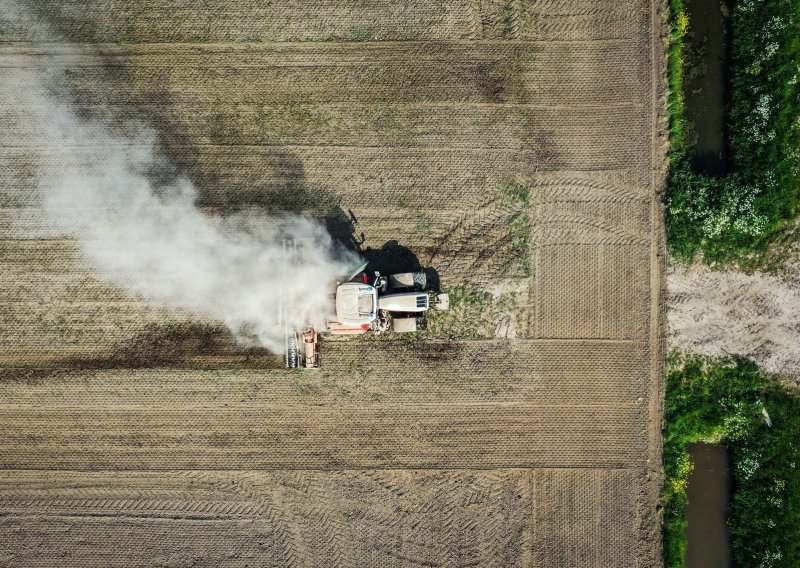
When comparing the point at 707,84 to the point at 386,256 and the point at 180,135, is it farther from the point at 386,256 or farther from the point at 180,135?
the point at 180,135

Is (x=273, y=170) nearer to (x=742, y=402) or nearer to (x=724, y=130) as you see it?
(x=724, y=130)

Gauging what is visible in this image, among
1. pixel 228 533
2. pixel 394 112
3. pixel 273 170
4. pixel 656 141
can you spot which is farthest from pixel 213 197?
pixel 656 141

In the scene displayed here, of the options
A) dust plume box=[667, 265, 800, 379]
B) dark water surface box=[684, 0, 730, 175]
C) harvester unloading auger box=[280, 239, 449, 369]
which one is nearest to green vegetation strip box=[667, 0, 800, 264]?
dark water surface box=[684, 0, 730, 175]

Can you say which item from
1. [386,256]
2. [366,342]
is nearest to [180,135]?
[386,256]

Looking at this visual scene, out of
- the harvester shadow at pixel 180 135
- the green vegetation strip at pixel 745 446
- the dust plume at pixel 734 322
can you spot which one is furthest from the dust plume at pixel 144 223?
the green vegetation strip at pixel 745 446

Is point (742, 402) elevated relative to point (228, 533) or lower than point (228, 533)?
elevated
